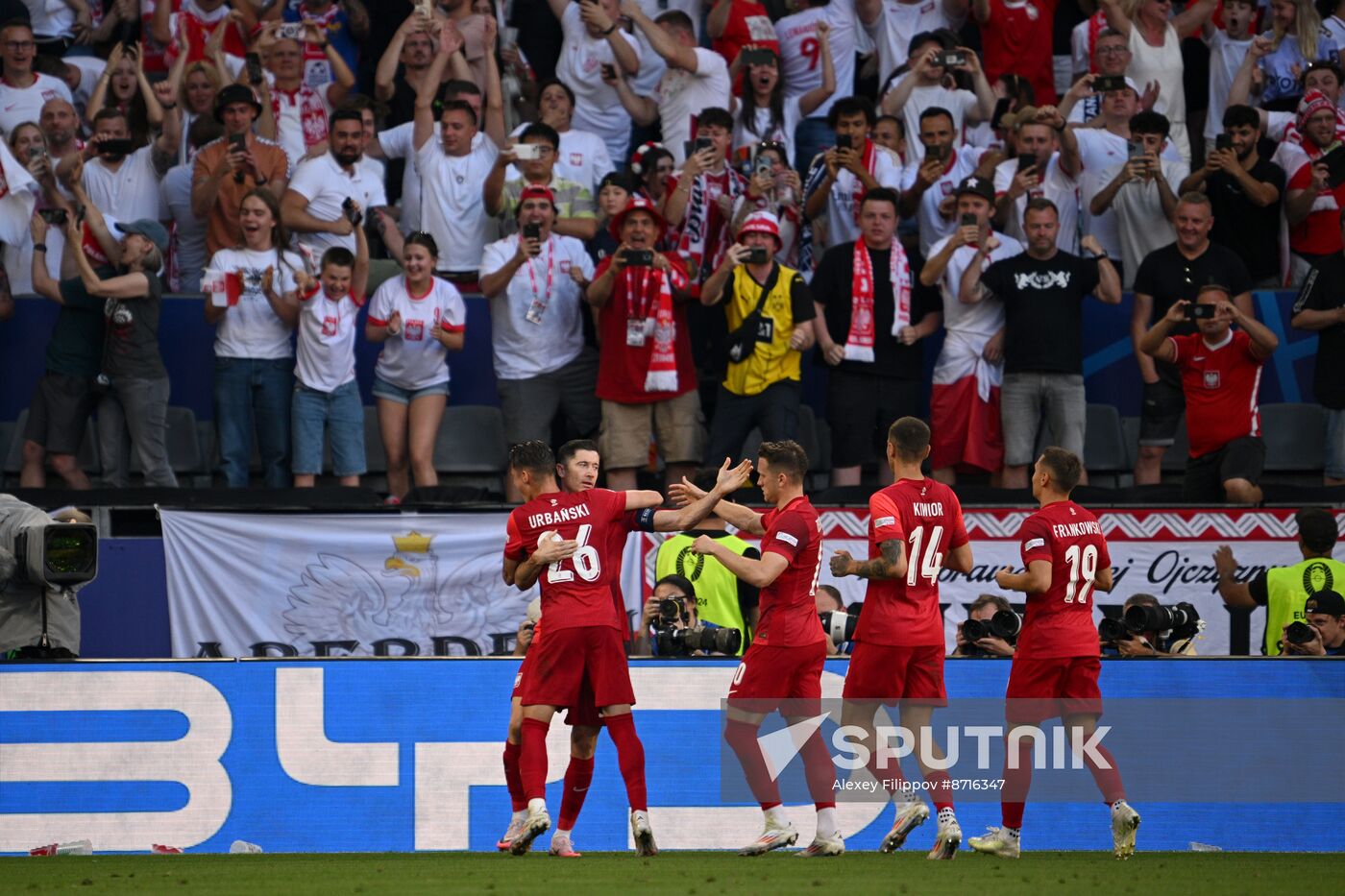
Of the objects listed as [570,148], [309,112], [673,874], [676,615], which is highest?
[309,112]

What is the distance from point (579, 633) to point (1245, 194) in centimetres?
846

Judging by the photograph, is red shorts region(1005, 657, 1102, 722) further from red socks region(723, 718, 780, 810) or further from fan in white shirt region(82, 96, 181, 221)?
fan in white shirt region(82, 96, 181, 221)

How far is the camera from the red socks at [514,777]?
947 centimetres

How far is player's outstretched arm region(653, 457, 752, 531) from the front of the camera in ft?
29.1

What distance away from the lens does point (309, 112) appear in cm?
1570

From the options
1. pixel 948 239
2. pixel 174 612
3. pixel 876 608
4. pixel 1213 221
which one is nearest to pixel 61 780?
pixel 174 612

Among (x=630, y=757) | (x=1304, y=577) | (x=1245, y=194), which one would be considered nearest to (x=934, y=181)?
(x=1245, y=194)

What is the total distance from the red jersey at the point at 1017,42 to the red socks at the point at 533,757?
9404mm

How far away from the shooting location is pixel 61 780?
409 inches

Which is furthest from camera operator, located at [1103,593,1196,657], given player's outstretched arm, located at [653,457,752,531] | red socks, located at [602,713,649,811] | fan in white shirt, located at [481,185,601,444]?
fan in white shirt, located at [481,185,601,444]

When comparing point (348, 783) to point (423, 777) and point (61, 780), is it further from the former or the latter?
point (61, 780)

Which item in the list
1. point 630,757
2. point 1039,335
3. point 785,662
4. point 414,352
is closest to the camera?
point 630,757

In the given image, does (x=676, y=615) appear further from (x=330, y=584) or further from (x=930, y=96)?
Answer: (x=930, y=96)

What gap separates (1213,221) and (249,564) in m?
8.55
